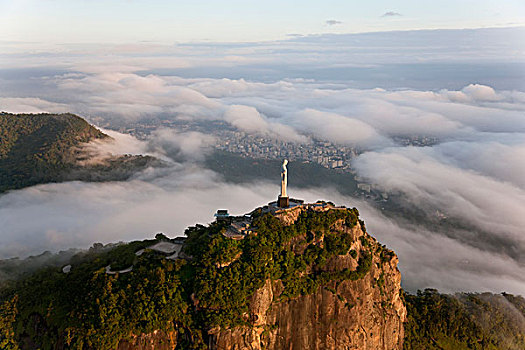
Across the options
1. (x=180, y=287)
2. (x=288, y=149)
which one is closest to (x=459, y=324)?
(x=180, y=287)

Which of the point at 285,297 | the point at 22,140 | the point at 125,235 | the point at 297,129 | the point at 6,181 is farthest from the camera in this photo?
the point at 297,129

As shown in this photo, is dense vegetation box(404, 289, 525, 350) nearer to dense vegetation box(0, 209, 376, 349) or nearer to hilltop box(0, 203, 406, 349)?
hilltop box(0, 203, 406, 349)

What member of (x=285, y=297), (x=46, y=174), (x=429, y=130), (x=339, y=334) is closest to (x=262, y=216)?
(x=285, y=297)

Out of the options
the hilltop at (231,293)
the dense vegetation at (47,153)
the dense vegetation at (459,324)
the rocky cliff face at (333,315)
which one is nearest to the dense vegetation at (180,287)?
the hilltop at (231,293)

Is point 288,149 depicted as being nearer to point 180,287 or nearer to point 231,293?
point 180,287

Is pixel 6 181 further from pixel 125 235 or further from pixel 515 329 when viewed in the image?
pixel 515 329

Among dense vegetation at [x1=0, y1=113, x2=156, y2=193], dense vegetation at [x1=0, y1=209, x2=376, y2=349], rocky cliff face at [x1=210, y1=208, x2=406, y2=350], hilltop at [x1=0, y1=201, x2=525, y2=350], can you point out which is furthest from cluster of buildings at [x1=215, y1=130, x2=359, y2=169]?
dense vegetation at [x1=0, y1=209, x2=376, y2=349]
